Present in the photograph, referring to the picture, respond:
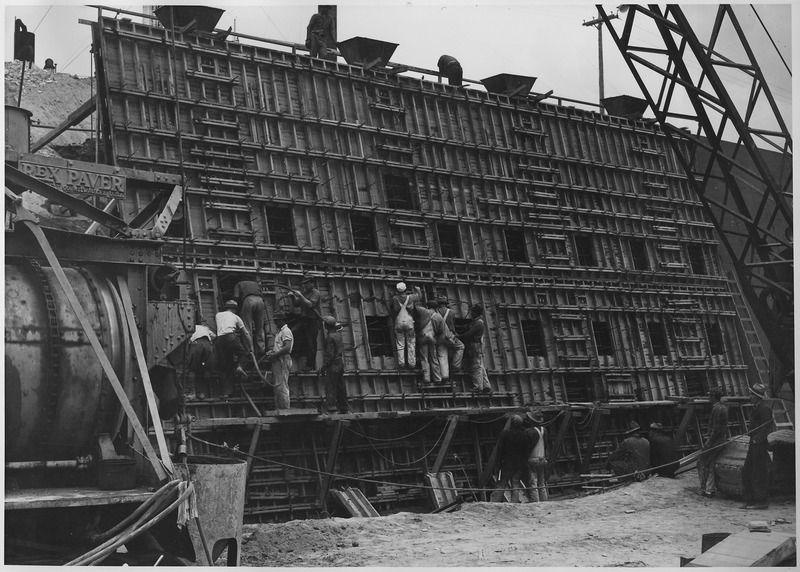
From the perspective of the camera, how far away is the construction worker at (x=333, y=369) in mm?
19031

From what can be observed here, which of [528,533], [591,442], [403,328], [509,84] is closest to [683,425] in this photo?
[591,442]

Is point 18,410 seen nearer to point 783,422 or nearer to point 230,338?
point 230,338

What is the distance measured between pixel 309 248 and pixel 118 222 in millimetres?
9313

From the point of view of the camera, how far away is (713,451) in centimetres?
1892

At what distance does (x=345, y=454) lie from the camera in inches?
775

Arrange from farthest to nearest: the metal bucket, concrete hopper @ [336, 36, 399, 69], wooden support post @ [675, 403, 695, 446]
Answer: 1. wooden support post @ [675, 403, 695, 446]
2. concrete hopper @ [336, 36, 399, 69]
3. the metal bucket

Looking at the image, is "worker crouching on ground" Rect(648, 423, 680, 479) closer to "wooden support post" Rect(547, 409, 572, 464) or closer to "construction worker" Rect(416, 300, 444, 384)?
"wooden support post" Rect(547, 409, 572, 464)

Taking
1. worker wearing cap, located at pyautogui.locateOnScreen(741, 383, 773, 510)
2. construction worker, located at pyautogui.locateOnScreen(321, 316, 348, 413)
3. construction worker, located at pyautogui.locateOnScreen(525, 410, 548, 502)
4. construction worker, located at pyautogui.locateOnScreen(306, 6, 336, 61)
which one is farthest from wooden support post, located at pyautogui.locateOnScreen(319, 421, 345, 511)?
construction worker, located at pyautogui.locateOnScreen(306, 6, 336, 61)

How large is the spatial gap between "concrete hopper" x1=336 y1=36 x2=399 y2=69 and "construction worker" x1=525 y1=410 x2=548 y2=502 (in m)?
8.88

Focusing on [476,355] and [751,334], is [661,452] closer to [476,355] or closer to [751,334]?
[476,355]

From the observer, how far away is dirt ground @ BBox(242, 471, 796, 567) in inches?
553

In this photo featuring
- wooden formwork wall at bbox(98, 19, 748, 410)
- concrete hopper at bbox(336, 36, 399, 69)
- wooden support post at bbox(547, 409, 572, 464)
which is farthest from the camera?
wooden support post at bbox(547, 409, 572, 464)

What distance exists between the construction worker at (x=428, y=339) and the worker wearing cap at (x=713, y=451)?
5.73m

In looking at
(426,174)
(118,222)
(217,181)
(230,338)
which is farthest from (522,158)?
(118,222)
